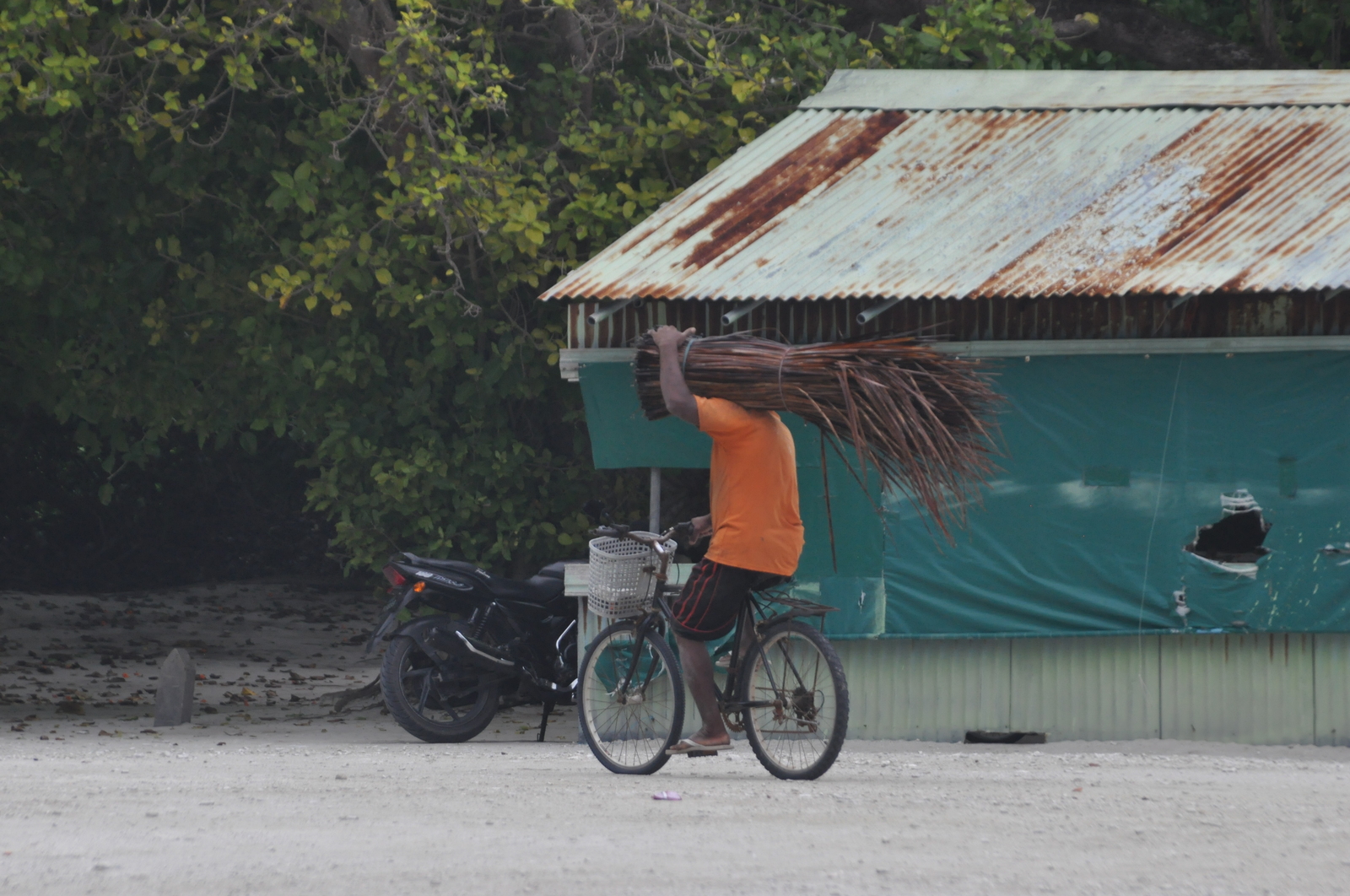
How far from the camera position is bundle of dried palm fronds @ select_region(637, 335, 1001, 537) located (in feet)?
21.8

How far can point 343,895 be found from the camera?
4230 mm

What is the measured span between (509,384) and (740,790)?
5.05 meters

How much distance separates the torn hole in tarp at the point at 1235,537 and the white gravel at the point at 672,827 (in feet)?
3.74

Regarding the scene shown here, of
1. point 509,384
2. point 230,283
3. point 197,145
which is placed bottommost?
point 509,384

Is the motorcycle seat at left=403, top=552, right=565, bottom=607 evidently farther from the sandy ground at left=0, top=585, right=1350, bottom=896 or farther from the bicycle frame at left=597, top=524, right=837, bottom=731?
the bicycle frame at left=597, top=524, right=837, bottom=731

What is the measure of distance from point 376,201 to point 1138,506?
18.3ft

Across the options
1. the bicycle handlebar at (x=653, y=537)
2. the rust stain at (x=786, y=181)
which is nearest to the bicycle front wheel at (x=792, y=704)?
the bicycle handlebar at (x=653, y=537)

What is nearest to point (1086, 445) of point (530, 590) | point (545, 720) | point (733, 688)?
point (733, 688)

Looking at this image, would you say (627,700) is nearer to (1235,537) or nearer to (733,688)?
(733,688)

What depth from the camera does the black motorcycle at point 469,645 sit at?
9383 mm

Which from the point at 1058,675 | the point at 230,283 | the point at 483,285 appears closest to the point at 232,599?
the point at 230,283

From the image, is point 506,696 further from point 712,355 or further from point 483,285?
point 712,355

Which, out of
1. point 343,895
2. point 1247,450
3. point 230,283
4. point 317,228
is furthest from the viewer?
point 230,283

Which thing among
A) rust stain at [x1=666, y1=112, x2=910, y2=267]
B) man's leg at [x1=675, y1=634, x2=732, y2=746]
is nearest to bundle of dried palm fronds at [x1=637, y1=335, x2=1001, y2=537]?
man's leg at [x1=675, y1=634, x2=732, y2=746]
